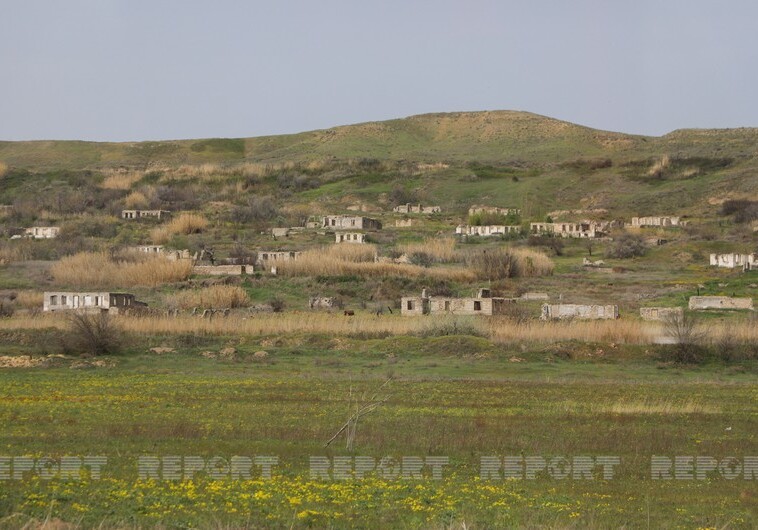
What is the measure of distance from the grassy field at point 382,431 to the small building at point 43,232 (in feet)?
157

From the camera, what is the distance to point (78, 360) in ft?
111

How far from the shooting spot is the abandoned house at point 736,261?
203ft

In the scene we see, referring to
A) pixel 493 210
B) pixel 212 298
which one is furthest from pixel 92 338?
pixel 493 210

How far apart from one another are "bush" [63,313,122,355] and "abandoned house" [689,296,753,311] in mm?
24572

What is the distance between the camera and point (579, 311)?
152 ft

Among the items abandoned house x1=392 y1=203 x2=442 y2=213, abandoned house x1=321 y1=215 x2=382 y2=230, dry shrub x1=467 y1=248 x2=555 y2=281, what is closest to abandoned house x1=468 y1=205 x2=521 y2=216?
abandoned house x1=392 y1=203 x2=442 y2=213

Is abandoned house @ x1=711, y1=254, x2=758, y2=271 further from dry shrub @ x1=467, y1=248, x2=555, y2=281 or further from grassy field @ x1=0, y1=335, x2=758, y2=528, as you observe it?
grassy field @ x1=0, y1=335, x2=758, y2=528

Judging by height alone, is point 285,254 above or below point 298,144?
below

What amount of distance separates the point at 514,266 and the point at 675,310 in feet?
58.4

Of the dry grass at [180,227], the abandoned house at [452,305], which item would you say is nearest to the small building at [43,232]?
the dry grass at [180,227]

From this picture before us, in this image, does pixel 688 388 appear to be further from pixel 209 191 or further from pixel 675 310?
pixel 209 191

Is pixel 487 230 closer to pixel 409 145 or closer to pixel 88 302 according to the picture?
pixel 88 302

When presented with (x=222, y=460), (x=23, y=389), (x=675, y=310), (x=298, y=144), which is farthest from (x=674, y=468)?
(x=298, y=144)

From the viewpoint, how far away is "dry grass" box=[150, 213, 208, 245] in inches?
3064
